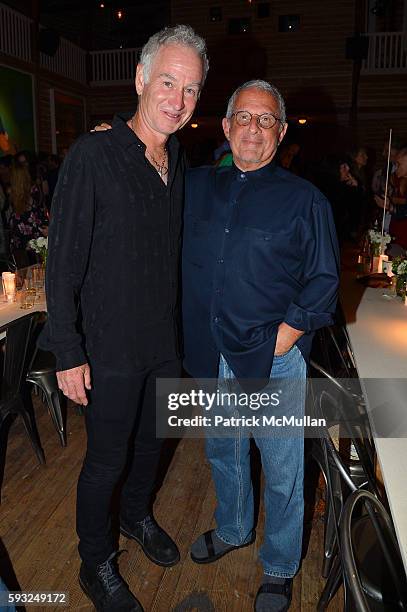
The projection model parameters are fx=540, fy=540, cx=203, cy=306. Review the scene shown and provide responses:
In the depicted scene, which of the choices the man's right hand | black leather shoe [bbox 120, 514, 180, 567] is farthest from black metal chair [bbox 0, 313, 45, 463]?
the man's right hand

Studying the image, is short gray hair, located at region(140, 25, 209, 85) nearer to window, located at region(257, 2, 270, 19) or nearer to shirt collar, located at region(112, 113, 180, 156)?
shirt collar, located at region(112, 113, 180, 156)

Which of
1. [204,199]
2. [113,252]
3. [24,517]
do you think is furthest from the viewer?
[24,517]

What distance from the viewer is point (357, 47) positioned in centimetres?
1245

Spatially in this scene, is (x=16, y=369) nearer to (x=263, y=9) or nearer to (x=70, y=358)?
(x=70, y=358)

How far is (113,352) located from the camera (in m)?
1.90

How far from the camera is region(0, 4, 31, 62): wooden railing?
425 inches

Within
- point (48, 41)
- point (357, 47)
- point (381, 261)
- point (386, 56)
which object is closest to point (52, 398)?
point (381, 261)

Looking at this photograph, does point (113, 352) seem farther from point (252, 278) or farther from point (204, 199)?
point (204, 199)

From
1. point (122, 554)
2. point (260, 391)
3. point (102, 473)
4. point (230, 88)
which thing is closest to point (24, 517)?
point (122, 554)

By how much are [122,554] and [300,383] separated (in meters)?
1.18

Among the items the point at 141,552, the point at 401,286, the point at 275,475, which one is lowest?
the point at 141,552

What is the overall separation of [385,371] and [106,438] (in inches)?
45.8

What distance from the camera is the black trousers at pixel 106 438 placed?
1934mm

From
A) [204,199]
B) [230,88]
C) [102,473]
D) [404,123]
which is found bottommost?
[102,473]
